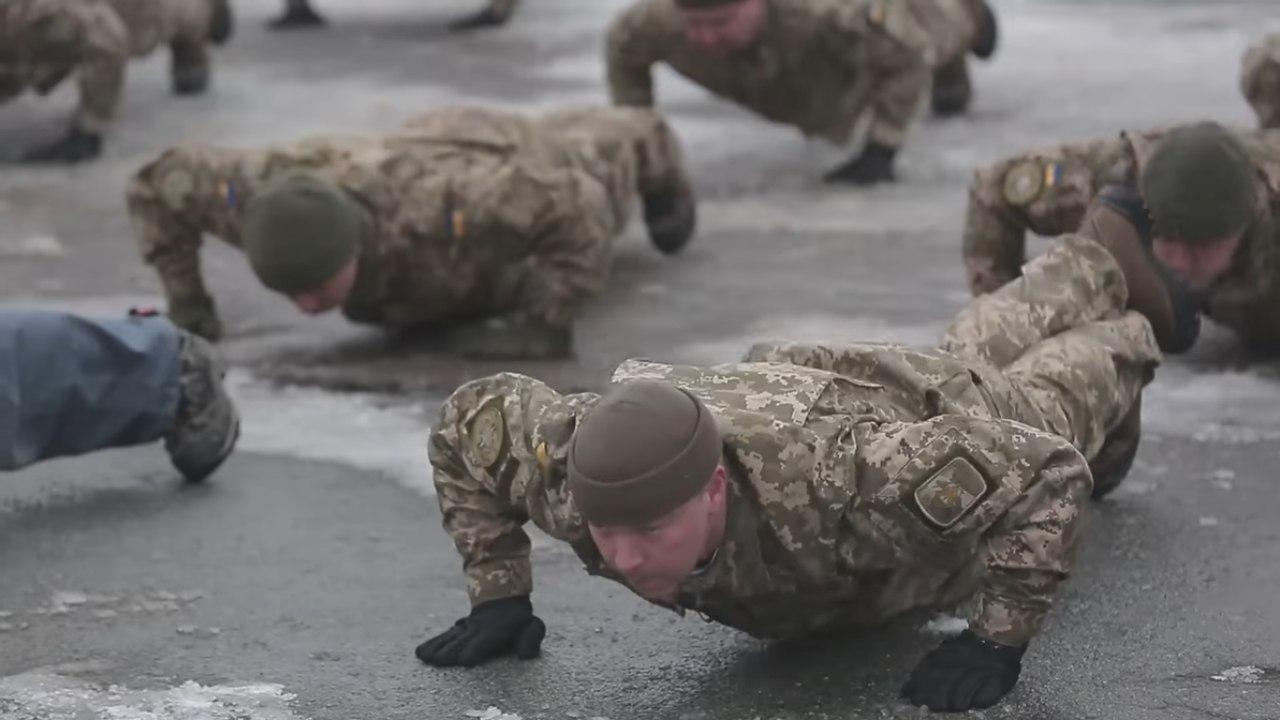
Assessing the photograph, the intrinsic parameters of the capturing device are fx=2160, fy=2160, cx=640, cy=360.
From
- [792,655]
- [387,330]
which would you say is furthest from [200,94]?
[792,655]

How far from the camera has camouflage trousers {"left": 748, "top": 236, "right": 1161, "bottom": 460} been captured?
372cm

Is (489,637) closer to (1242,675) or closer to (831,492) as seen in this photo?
(831,492)

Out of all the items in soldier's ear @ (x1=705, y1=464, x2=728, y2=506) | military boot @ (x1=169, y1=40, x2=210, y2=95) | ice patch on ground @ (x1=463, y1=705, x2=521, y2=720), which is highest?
soldier's ear @ (x1=705, y1=464, x2=728, y2=506)

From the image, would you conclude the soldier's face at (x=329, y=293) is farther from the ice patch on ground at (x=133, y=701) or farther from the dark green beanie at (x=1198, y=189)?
→ the dark green beanie at (x=1198, y=189)

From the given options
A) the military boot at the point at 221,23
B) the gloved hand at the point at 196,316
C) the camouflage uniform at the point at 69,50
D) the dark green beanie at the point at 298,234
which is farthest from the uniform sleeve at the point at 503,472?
the military boot at the point at 221,23

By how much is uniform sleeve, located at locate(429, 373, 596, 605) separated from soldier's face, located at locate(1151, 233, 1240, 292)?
5.00ft

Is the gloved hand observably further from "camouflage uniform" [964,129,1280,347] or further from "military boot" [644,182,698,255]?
"camouflage uniform" [964,129,1280,347]

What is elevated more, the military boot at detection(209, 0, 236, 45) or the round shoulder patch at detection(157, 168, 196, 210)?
the round shoulder patch at detection(157, 168, 196, 210)

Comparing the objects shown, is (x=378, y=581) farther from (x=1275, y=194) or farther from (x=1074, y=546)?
(x=1275, y=194)

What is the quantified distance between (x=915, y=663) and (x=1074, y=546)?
1.40ft

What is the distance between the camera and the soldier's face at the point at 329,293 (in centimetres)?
516

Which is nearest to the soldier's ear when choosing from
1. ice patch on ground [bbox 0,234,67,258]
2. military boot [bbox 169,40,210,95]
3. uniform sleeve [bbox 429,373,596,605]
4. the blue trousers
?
uniform sleeve [bbox 429,373,596,605]

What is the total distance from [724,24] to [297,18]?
4883 millimetres

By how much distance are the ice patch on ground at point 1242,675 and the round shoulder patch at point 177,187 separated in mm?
3250
